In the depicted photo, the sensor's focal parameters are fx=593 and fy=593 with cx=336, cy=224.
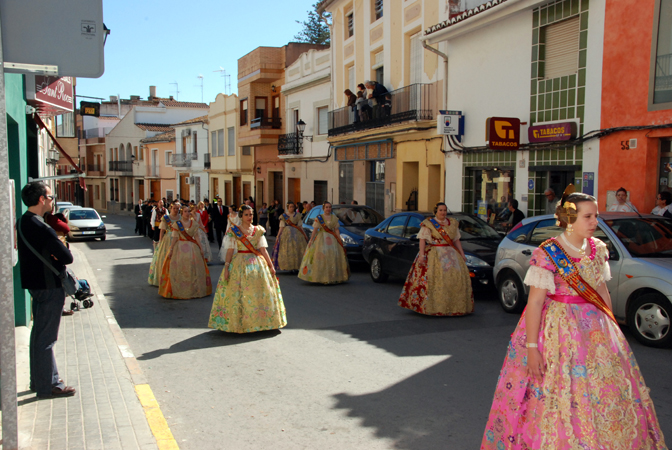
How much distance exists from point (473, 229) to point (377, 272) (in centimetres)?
227

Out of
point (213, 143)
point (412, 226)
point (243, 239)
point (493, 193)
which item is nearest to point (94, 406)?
point (243, 239)

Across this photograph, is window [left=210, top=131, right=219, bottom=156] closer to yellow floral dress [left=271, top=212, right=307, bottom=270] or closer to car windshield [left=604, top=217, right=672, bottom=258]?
yellow floral dress [left=271, top=212, right=307, bottom=270]

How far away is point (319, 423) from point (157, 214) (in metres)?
14.8

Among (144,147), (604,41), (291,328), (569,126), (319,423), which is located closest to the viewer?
(319,423)

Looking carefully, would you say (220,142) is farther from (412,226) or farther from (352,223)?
(412,226)

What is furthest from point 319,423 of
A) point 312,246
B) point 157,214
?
point 157,214

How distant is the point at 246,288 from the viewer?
Answer: 25.1 feet

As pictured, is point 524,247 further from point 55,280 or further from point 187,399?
point 55,280

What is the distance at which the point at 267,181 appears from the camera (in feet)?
111

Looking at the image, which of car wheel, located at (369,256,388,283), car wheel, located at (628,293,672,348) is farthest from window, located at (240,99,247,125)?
car wheel, located at (628,293,672,348)

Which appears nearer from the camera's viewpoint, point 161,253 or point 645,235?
point 645,235

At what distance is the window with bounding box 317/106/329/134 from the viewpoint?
27084mm

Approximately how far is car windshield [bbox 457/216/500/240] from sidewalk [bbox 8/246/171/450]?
6.58 metres

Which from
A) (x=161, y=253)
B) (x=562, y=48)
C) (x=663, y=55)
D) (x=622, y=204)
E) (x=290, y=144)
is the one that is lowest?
(x=161, y=253)
